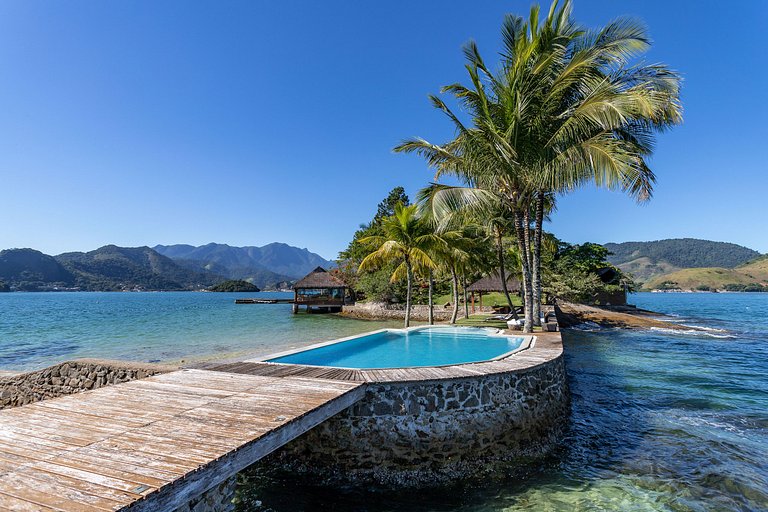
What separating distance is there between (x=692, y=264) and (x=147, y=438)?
19491cm

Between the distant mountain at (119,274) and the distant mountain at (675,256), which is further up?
the distant mountain at (675,256)

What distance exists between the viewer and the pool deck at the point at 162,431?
2.42m

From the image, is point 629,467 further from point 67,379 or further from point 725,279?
point 725,279

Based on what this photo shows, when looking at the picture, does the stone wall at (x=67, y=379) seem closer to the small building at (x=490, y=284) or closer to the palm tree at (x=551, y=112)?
the palm tree at (x=551, y=112)

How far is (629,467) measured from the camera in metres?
5.42

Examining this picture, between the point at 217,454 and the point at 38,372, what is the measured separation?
9062mm

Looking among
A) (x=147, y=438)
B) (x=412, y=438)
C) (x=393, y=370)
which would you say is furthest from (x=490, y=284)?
(x=147, y=438)

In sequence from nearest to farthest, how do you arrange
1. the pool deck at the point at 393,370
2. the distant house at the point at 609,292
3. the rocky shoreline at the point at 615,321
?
the pool deck at the point at 393,370 → the rocky shoreline at the point at 615,321 → the distant house at the point at 609,292

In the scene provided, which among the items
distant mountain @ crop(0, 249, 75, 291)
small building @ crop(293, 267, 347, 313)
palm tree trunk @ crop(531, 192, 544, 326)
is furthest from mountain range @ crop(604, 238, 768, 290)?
distant mountain @ crop(0, 249, 75, 291)

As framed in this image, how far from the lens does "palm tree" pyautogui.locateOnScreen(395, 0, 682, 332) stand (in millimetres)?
8844

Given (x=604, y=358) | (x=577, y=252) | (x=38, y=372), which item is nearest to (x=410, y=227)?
(x=604, y=358)

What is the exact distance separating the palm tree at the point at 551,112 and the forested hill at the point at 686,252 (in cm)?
16726

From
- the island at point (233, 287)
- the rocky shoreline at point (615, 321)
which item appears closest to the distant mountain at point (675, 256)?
the island at point (233, 287)

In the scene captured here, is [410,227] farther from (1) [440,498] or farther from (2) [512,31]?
(1) [440,498]
